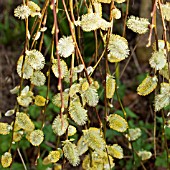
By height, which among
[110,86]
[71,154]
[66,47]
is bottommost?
[71,154]

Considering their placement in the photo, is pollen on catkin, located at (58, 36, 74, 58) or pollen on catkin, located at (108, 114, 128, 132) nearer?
pollen on catkin, located at (58, 36, 74, 58)

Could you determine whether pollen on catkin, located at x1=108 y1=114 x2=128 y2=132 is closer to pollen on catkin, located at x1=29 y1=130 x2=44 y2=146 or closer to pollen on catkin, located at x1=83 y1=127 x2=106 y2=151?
pollen on catkin, located at x1=83 y1=127 x2=106 y2=151

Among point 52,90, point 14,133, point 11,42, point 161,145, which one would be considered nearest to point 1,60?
point 11,42

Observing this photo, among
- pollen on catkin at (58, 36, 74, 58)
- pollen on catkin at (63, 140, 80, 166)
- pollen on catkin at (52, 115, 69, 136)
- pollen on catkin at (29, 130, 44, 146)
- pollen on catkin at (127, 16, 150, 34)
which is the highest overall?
pollen on catkin at (127, 16, 150, 34)

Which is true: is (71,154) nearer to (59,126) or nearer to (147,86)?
(59,126)

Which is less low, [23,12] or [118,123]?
[23,12]

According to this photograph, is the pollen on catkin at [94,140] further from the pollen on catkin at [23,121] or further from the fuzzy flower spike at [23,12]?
the fuzzy flower spike at [23,12]

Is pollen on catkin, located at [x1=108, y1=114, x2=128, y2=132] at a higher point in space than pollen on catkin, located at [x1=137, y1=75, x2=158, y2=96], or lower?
lower

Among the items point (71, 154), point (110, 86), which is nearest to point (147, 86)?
point (110, 86)

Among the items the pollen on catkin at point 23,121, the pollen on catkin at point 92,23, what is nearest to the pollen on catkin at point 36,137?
the pollen on catkin at point 23,121

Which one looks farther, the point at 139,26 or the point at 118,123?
the point at 118,123

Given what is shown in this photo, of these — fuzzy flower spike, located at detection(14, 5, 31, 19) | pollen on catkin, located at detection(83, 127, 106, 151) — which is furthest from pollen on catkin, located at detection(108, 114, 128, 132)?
fuzzy flower spike, located at detection(14, 5, 31, 19)
